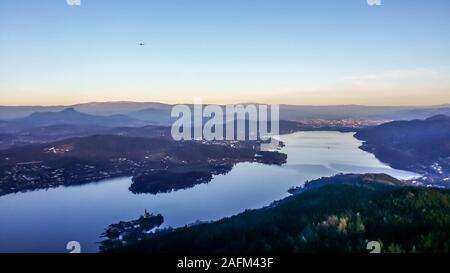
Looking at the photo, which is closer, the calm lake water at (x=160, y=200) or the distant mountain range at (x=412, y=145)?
the calm lake water at (x=160, y=200)

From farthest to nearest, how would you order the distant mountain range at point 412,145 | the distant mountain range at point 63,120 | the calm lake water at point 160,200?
the distant mountain range at point 63,120 → the distant mountain range at point 412,145 → the calm lake water at point 160,200

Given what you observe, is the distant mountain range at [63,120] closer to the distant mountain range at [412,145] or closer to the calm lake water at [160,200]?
the calm lake water at [160,200]

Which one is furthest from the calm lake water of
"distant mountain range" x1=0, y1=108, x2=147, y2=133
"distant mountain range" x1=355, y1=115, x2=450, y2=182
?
"distant mountain range" x1=0, y1=108, x2=147, y2=133

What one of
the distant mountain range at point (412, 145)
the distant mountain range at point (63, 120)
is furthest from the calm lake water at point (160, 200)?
the distant mountain range at point (63, 120)

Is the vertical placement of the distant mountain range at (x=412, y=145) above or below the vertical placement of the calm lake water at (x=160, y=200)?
above

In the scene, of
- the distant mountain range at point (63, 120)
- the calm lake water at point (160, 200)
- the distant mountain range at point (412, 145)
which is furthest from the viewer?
the distant mountain range at point (63, 120)

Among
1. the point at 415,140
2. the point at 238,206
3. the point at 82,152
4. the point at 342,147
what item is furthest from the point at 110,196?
the point at 415,140

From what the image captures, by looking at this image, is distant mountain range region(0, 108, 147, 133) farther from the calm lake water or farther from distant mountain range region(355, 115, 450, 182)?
distant mountain range region(355, 115, 450, 182)
